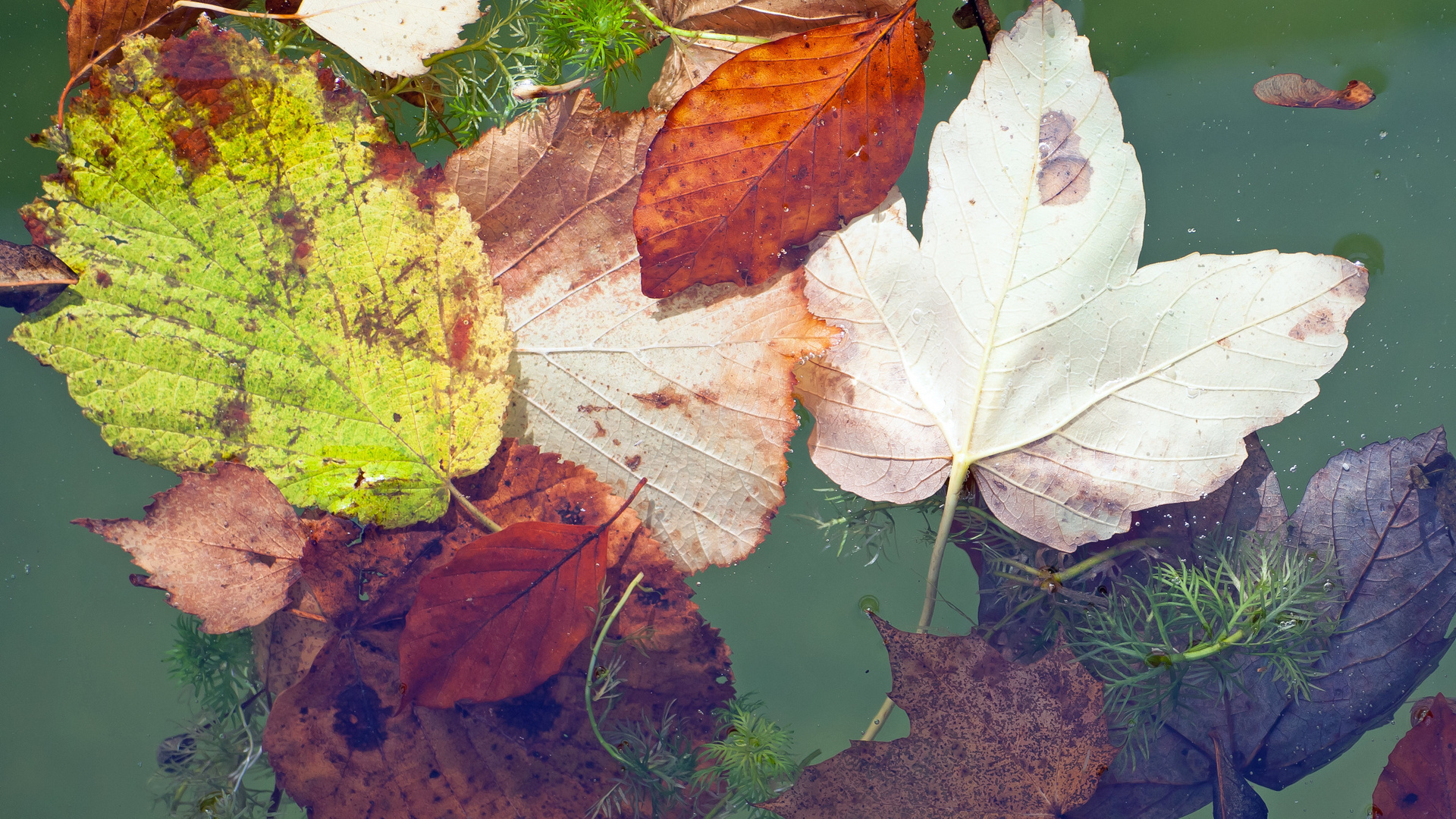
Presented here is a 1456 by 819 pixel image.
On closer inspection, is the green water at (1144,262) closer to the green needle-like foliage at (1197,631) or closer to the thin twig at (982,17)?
the thin twig at (982,17)

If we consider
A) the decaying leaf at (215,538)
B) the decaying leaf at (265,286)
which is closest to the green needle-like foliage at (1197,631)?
the decaying leaf at (265,286)

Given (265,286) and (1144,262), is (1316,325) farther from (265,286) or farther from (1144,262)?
(265,286)

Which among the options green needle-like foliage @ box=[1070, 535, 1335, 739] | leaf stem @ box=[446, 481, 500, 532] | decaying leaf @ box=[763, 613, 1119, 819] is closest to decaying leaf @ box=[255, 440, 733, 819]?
leaf stem @ box=[446, 481, 500, 532]

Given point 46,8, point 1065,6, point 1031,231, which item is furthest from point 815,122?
Answer: point 46,8

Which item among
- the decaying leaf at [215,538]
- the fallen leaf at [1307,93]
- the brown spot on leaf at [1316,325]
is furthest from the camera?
the fallen leaf at [1307,93]

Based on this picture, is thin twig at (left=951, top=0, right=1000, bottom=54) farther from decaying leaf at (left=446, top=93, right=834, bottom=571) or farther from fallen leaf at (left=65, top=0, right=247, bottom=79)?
fallen leaf at (left=65, top=0, right=247, bottom=79)

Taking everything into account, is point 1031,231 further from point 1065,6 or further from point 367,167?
point 367,167

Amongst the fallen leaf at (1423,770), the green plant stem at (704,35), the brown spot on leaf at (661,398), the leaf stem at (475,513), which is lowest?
the fallen leaf at (1423,770)
